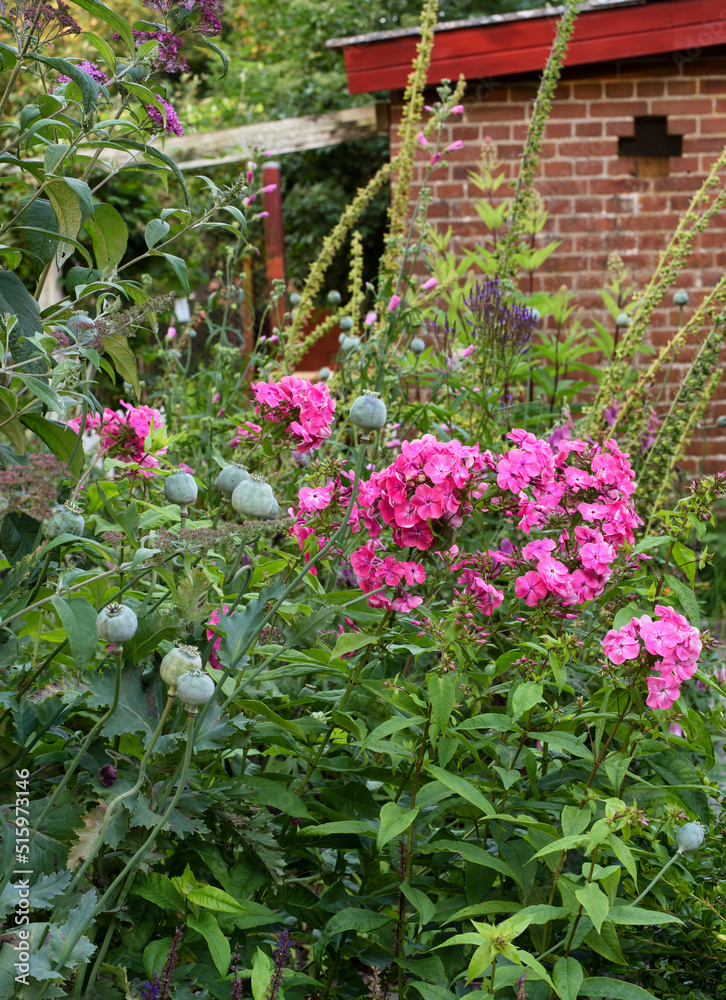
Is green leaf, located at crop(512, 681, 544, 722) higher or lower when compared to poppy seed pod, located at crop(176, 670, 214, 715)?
lower

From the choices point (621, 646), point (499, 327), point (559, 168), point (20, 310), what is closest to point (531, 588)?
point (621, 646)

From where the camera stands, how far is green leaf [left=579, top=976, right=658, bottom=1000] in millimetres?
1061

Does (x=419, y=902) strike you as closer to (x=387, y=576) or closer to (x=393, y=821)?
(x=393, y=821)

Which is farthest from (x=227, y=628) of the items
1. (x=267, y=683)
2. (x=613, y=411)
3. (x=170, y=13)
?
(x=613, y=411)

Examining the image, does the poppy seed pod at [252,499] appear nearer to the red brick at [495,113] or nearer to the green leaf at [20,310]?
the green leaf at [20,310]

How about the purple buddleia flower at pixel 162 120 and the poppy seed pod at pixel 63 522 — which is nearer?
the poppy seed pod at pixel 63 522

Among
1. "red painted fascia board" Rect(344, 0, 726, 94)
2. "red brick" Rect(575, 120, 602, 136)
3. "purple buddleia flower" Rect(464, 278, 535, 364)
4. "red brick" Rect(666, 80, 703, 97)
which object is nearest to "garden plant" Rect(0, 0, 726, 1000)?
"purple buddleia flower" Rect(464, 278, 535, 364)

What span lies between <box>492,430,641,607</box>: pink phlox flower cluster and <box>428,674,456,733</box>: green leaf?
0.21 metres

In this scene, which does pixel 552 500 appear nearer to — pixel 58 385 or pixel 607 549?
pixel 607 549

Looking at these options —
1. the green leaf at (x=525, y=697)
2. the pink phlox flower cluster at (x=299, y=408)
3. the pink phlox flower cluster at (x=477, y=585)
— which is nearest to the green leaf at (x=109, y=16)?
the pink phlox flower cluster at (x=299, y=408)

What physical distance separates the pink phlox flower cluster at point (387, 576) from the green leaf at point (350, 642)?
60mm

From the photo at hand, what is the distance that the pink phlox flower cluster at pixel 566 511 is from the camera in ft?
4.21

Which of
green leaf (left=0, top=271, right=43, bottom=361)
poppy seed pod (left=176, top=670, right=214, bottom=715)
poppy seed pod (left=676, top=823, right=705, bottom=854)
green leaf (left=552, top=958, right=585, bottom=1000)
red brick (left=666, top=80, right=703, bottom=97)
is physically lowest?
green leaf (left=552, top=958, right=585, bottom=1000)

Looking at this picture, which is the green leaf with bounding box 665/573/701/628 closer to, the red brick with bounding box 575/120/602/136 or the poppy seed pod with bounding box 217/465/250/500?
the poppy seed pod with bounding box 217/465/250/500
